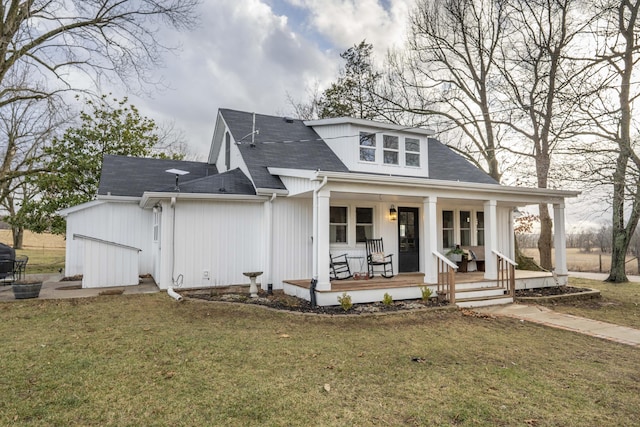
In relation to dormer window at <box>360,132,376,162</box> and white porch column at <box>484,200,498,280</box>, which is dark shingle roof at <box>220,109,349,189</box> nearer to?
dormer window at <box>360,132,376,162</box>

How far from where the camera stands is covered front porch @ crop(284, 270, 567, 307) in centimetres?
783

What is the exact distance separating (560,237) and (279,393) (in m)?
10.3

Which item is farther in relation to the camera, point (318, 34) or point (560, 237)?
point (318, 34)

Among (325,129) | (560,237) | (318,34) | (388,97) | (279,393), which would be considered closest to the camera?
(279,393)

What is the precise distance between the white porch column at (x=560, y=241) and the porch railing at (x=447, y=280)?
14.4ft

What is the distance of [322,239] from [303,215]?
208cm

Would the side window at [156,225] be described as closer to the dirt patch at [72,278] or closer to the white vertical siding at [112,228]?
the white vertical siding at [112,228]

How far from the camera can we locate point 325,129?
1230cm

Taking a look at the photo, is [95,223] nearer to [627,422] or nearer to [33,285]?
[33,285]

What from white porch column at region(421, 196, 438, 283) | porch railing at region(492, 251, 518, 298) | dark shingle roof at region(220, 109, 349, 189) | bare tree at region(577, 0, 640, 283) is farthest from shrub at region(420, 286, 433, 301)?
bare tree at region(577, 0, 640, 283)

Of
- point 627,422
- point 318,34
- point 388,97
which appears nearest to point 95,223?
point 318,34

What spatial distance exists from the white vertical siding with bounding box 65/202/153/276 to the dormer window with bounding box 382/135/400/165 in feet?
25.8

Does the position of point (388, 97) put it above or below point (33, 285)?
above

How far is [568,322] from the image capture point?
23.6 feet
